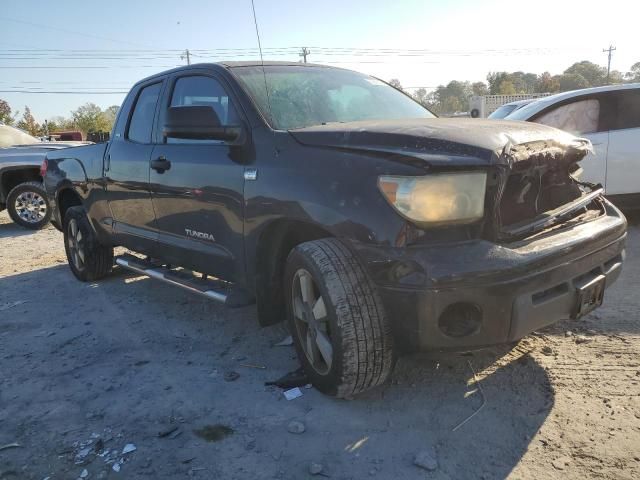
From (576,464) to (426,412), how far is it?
0.71 metres

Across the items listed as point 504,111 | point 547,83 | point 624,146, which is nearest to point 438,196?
A: point 624,146

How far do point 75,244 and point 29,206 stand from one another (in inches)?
191

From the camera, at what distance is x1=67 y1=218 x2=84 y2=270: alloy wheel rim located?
18.3 feet

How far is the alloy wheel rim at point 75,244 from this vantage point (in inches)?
220

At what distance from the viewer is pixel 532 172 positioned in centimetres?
258

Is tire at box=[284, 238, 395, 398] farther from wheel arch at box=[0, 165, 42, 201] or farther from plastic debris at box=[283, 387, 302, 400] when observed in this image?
wheel arch at box=[0, 165, 42, 201]

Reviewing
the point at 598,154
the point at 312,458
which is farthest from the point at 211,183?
the point at 598,154

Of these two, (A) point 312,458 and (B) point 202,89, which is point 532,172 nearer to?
(A) point 312,458

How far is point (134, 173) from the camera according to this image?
4305mm

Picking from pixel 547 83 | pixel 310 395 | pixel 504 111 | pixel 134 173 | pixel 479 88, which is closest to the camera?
pixel 310 395

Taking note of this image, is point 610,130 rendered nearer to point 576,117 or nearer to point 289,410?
point 576,117

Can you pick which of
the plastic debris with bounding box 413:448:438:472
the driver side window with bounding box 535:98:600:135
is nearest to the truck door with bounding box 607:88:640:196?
the driver side window with bounding box 535:98:600:135

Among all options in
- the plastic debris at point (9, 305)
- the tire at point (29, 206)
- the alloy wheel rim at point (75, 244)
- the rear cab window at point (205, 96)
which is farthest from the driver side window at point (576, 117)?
the tire at point (29, 206)

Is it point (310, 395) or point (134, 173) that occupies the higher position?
point (134, 173)
